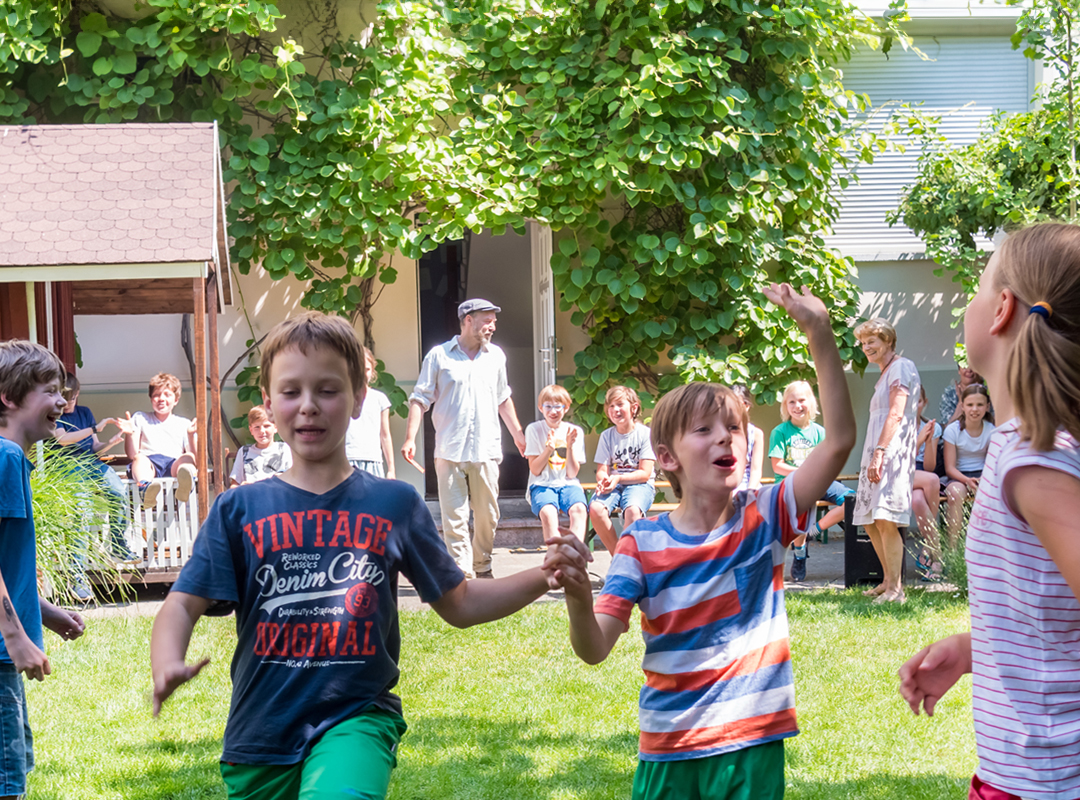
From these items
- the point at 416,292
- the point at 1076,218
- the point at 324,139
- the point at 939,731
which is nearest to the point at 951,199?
the point at 1076,218

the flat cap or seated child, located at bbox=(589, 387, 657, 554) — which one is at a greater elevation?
the flat cap

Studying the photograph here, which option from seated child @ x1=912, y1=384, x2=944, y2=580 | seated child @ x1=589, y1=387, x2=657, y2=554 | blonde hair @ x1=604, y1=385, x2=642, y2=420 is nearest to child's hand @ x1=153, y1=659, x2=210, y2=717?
seated child @ x1=589, y1=387, x2=657, y2=554

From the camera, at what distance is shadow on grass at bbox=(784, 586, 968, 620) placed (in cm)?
663

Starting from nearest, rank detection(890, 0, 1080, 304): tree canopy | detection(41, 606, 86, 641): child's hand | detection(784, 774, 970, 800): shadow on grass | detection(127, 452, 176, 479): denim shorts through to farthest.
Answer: detection(41, 606, 86, 641): child's hand < detection(784, 774, 970, 800): shadow on grass < detection(127, 452, 176, 479): denim shorts < detection(890, 0, 1080, 304): tree canopy

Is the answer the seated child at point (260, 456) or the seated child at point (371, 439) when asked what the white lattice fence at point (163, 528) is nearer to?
the seated child at point (260, 456)

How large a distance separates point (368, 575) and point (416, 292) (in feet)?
27.9

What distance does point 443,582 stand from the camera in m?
2.32

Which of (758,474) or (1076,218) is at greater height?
(1076,218)

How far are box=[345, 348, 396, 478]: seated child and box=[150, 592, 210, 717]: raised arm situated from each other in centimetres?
529

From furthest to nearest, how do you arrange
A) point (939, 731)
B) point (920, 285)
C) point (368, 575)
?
1. point (920, 285)
2. point (939, 731)
3. point (368, 575)

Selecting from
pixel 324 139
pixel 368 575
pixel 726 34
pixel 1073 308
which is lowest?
pixel 368 575

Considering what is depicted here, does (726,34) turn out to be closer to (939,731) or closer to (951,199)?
(951,199)

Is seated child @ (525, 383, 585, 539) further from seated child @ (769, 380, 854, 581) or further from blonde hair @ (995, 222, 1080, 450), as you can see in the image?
blonde hair @ (995, 222, 1080, 450)

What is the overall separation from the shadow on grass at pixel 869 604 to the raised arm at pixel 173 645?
496 centimetres
